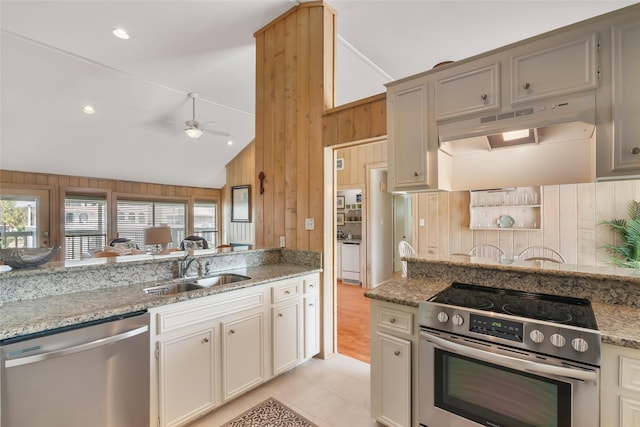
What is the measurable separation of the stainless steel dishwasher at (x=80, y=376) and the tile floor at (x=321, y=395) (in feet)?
2.00

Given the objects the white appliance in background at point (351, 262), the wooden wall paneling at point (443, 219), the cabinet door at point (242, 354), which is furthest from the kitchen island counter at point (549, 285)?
the white appliance in background at point (351, 262)

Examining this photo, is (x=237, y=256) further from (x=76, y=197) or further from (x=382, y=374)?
(x=76, y=197)

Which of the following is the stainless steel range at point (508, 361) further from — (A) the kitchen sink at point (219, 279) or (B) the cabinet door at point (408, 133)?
(A) the kitchen sink at point (219, 279)

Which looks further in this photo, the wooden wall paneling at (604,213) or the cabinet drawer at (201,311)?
the wooden wall paneling at (604,213)

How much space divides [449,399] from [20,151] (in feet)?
22.3

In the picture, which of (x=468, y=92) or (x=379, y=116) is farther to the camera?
(x=379, y=116)

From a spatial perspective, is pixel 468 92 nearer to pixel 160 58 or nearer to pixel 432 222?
pixel 432 222

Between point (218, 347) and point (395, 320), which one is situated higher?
point (395, 320)

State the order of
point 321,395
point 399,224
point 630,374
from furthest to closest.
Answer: point 399,224 < point 321,395 < point 630,374

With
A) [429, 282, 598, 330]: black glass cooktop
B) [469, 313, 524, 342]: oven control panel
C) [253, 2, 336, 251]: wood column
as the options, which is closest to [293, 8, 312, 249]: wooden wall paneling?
[253, 2, 336, 251]: wood column

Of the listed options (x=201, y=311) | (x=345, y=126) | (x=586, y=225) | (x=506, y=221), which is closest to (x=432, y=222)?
(x=506, y=221)

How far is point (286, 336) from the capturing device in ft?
8.14

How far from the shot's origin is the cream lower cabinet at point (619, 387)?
115cm

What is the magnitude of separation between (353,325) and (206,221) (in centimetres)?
560
